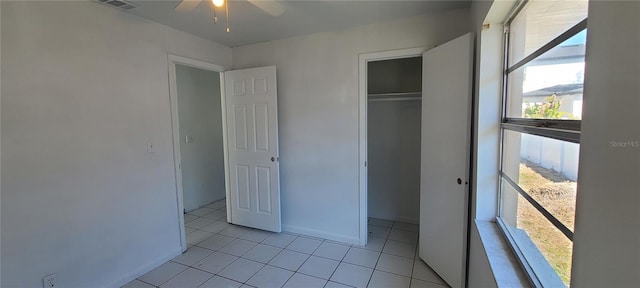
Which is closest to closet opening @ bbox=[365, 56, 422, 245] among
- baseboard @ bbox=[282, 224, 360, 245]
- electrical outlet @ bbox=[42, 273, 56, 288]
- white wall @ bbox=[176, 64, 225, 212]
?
baseboard @ bbox=[282, 224, 360, 245]

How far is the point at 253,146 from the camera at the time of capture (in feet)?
10.4

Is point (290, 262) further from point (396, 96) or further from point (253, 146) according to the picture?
point (396, 96)

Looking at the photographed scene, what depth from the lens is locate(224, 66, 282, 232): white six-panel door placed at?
10.0 feet

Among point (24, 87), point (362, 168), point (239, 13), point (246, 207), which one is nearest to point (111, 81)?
point (24, 87)

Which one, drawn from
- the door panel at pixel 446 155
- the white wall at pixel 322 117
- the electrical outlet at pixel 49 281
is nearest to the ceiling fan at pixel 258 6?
the white wall at pixel 322 117

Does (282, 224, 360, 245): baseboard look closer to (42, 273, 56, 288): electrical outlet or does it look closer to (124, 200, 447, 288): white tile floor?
(124, 200, 447, 288): white tile floor

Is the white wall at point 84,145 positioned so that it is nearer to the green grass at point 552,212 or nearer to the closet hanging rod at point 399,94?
the closet hanging rod at point 399,94

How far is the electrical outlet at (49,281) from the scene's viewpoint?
178 centimetres

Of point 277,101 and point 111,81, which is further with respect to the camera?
point 277,101

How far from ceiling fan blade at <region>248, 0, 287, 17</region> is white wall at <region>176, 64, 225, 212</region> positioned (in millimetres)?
2211

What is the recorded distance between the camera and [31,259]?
1.72 metres

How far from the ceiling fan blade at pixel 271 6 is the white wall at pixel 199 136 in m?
2.21

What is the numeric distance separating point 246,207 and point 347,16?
2.48 metres

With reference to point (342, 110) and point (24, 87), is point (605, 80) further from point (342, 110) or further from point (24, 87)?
point (24, 87)
